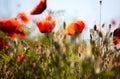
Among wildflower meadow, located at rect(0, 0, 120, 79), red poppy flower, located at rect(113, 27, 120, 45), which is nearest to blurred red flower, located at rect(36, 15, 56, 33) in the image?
wildflower meadow, located at rect(0, 0, 120, 79)

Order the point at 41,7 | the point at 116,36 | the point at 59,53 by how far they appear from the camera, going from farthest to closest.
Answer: the point at 41,7 < the point at 116,36 < the point at 59,53

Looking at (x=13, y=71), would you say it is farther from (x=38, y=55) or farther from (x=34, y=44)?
(x=34, y=44)

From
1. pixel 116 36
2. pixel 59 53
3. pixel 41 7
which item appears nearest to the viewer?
pixel 59 53

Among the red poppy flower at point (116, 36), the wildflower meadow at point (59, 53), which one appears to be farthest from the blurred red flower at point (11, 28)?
the red poppy flower at point (116, 36)

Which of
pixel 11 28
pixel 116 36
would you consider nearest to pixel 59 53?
pixel 116 36

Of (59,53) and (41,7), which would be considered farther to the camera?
(41,7)

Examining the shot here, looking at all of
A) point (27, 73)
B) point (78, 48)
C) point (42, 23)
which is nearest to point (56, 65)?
point (78, 48)

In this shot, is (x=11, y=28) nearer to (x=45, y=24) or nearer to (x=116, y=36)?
(x=45, y=24)

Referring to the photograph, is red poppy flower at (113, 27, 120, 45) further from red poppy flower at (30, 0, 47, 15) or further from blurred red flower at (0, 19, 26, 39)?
blurred red flower at (0, 19, 26, 39)

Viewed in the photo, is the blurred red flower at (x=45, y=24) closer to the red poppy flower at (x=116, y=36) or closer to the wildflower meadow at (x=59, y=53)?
the wildflower meadow at (x=59, y=53)

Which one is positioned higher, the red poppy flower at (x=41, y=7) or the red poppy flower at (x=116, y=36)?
the red poppy flower at (x=41, y=7)

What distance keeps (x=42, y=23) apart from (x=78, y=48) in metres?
0.61

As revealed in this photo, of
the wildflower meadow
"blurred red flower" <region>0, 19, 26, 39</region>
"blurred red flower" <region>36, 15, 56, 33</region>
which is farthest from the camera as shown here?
"blurred red flower" <region>0, 19, 26, 39</region>

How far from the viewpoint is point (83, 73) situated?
3.70 ft
